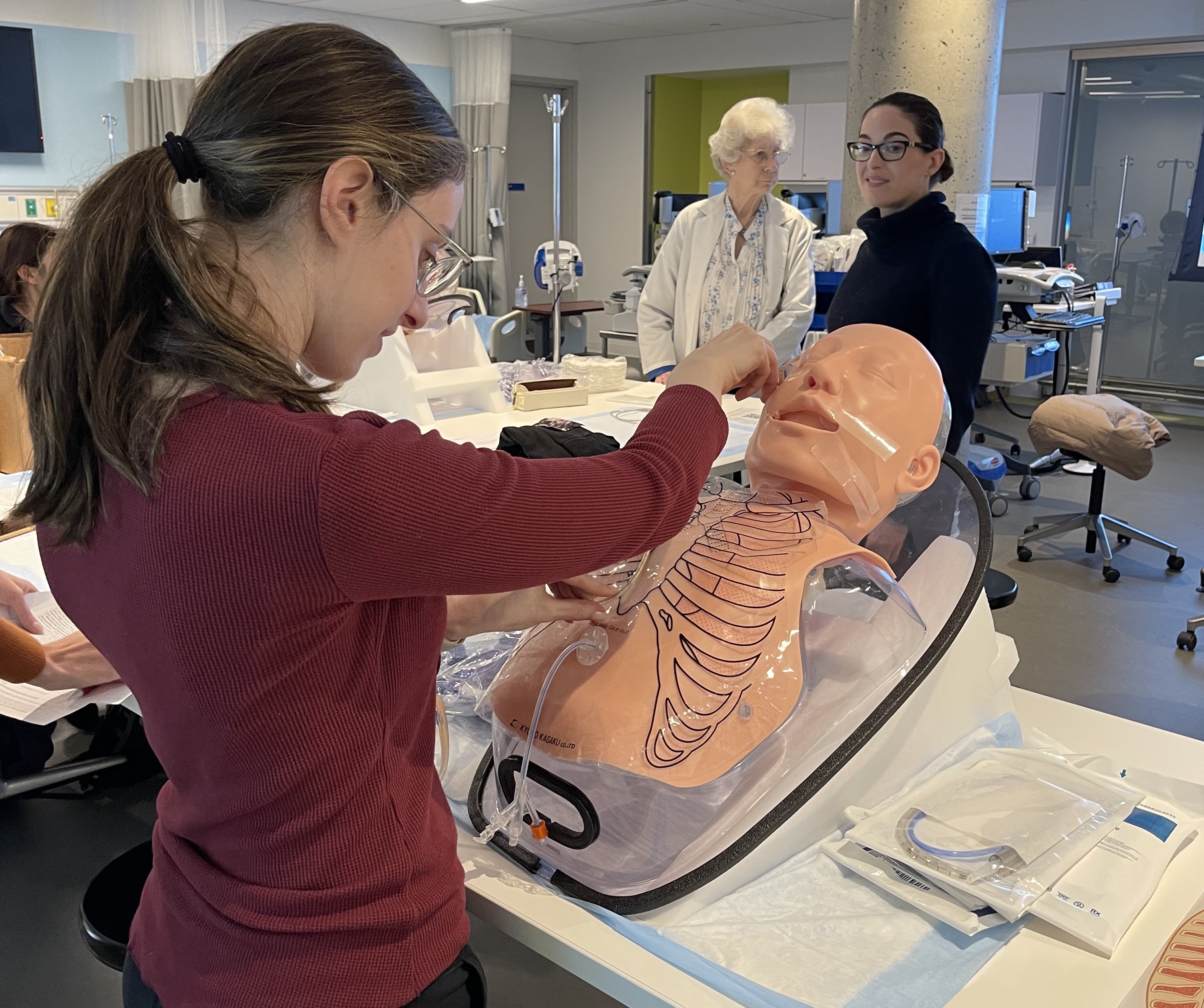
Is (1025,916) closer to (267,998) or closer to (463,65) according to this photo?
(267,998)

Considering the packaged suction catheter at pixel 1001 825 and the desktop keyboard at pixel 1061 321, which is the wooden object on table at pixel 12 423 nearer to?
the packaged suction catheter at pixel 1001 825

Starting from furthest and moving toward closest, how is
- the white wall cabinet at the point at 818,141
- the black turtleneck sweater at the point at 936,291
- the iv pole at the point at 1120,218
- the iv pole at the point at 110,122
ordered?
the white wall cabinet at the point at 818,141
the iv pole at the point at 1120,218
the iv pole at the point at 110,122
the black turtleneck sweater at the point at 936,291

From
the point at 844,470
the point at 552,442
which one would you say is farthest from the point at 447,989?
the point at 552,442

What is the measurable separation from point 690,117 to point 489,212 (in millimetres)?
2668

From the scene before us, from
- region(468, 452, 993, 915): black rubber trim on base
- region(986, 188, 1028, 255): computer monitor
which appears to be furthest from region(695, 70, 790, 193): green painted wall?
region(468, 452, 993, 915): black rubber trim on base

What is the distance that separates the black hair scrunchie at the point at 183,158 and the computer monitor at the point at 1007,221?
5.86 meters

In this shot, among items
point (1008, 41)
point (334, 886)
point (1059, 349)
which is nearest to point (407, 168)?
point (334, 886)

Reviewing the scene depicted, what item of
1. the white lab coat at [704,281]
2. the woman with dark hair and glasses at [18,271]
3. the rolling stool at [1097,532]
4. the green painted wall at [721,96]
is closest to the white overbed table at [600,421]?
the white lab coat at [704,281]

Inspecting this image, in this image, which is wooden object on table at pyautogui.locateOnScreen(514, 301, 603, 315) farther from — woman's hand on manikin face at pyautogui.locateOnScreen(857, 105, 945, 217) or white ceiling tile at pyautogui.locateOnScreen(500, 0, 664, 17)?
woman's hand on manikin face at pyautogui.locateOnScreen(857, 105, 945, 217)

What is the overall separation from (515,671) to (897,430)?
0.58 metres

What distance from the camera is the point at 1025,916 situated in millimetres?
1136

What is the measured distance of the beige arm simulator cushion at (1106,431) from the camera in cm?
427

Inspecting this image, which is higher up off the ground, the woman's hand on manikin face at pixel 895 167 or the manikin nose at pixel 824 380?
the woman's hand on manikin face at pixel 895 167

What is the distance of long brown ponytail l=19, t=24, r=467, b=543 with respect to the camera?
729mm
